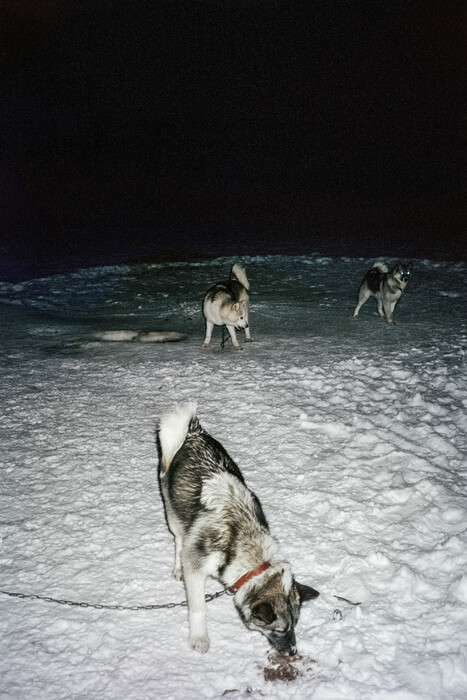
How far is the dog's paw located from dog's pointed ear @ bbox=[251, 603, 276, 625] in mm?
523

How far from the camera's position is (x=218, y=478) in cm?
292

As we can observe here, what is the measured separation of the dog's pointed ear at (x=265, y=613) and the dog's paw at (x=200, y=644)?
523mm

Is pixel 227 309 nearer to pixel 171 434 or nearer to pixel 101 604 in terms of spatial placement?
pixel 171 434

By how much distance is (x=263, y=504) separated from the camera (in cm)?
373

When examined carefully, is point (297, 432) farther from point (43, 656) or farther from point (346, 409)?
point (43, 656)

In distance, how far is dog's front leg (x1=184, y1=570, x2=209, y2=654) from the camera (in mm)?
2576

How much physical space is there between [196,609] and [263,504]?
1.24 meters

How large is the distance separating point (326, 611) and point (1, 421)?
3.85 m

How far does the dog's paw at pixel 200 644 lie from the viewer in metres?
2.55

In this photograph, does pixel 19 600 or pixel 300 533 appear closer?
pixel 19 600

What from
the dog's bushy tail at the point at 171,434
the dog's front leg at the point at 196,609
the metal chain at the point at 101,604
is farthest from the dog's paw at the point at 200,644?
the dog's bushy tail at the point at 171,434

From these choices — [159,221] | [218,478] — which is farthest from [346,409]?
[159,221]

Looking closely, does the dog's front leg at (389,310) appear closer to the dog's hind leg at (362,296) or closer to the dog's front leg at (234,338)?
the dog's hind leg at (362,296)

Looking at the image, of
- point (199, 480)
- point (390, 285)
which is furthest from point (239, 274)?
point (199, 480)
